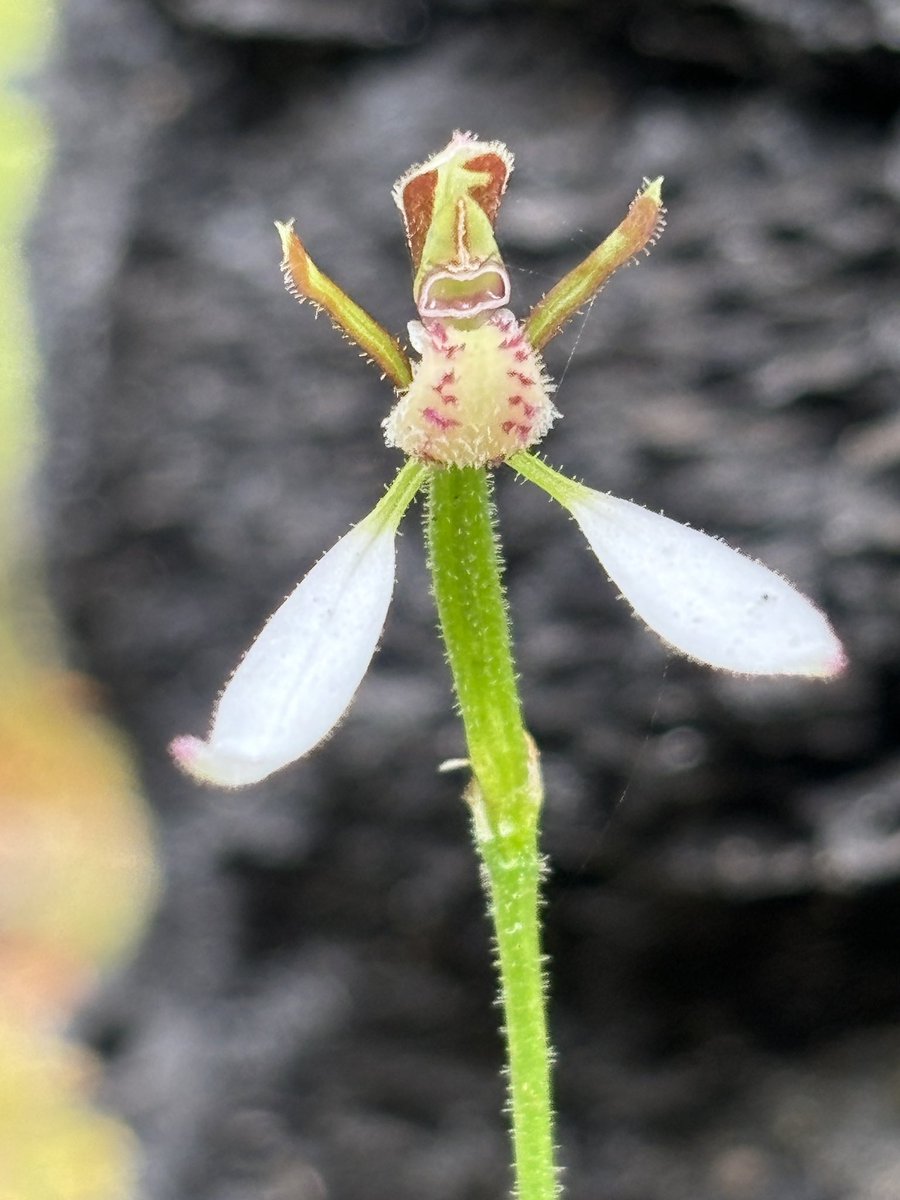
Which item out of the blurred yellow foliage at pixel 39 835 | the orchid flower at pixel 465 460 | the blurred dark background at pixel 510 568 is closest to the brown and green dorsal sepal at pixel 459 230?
the orchid flower at pixel 465 460

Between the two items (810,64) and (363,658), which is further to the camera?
(810,64)

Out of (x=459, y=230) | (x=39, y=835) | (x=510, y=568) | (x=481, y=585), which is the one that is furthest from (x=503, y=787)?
(x=39, y=835)

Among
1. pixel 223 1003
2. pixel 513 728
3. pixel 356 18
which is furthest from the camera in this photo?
pixel 223 1003

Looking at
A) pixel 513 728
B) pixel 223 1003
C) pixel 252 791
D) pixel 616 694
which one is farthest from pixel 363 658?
pixel 223 1003

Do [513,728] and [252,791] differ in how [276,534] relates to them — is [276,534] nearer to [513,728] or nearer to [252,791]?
[252,791]

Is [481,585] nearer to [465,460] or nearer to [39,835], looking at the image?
[465,460]

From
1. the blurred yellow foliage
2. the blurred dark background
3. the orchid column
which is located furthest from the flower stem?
the blurred yellow foliage
